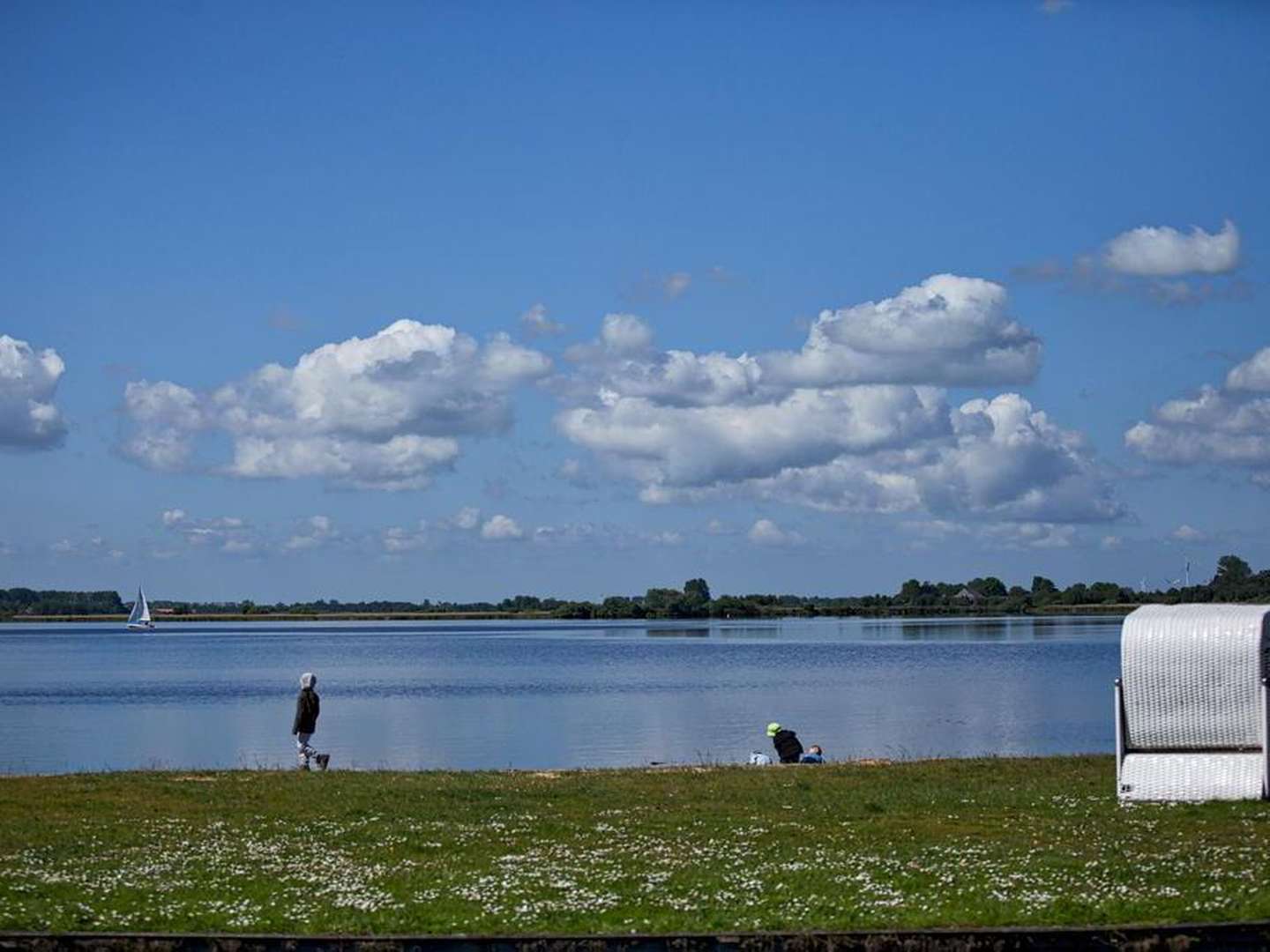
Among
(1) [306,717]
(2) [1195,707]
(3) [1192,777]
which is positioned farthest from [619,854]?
(1) [306,717]

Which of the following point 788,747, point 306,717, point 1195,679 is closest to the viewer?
point 1195,679

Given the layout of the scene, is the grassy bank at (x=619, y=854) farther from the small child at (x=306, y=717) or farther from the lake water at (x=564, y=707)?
the lake water at (x=564, y=707)

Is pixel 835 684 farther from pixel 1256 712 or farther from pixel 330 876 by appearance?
pixel 330 876

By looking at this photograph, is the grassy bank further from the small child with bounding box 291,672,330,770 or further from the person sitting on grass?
the person sitting on grass

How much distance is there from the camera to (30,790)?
91.0 feet

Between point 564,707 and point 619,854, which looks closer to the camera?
point 619,854

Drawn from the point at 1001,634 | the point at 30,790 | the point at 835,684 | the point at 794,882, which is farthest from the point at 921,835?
the point at 1001,634

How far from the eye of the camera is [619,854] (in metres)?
20.1

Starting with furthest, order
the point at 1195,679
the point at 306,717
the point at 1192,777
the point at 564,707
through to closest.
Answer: the point at 564,707, the point at 306,717, the point at 1195,679, the point at 1192,777

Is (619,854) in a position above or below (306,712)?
below

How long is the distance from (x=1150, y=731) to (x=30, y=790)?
1705 centimetres

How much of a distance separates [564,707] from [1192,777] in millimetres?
43247

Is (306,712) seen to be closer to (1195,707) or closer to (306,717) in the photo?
(306,717)

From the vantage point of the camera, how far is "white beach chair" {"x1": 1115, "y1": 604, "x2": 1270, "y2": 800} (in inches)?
938
